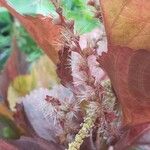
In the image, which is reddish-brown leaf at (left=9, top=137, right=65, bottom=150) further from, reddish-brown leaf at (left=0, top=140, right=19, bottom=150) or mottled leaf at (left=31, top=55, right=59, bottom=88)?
mottled leaf at (left=31, top=55, right=59, bottom=88)

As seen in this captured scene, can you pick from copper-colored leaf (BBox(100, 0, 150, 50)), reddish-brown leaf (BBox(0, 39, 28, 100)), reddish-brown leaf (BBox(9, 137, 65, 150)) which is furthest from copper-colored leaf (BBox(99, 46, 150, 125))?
reddish-brown leaf (BBox(0, 39, 28, 100))

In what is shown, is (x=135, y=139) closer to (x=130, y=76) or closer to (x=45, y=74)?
(x=130, y=76)

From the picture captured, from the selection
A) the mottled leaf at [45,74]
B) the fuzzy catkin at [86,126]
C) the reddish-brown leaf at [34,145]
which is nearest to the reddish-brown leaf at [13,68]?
the mottled leaf at [45,74]

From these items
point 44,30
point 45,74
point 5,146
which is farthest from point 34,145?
point 45,74

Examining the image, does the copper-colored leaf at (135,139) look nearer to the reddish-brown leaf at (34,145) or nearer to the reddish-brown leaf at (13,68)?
the reddish-brown leaf at (34,145)

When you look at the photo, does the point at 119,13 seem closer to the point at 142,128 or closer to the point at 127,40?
the point at 127,40

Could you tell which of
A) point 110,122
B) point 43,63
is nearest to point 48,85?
point 43,63
